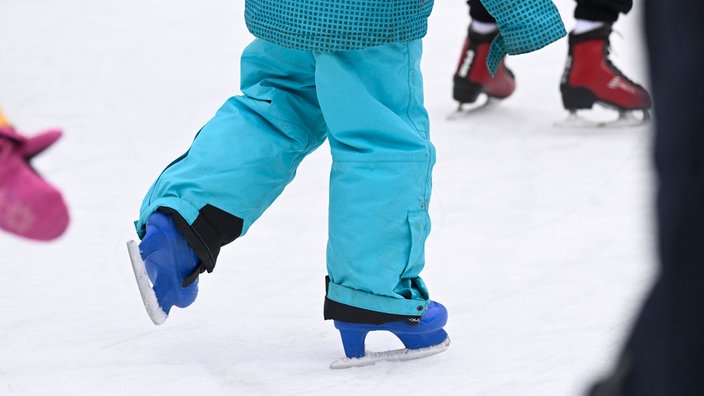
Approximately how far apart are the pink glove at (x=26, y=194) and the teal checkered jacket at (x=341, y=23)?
556 millimetres

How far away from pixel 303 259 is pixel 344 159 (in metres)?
0.60

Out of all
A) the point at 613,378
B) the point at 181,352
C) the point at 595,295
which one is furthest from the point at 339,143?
the point at 613,378

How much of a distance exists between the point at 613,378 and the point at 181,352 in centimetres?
106

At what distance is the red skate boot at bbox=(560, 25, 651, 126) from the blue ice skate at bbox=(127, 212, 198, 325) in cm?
164

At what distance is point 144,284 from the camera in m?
1.60

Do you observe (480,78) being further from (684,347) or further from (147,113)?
(684,347)

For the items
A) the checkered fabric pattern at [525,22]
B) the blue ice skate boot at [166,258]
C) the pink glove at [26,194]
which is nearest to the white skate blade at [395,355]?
the blue ice skate boot at [166,258]

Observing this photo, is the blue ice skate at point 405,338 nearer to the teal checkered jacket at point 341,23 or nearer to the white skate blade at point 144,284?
the white skate blade at point 144,284

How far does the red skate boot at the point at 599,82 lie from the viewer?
10.0ft

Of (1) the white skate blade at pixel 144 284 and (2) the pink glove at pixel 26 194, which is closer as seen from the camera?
(2) the pink glove at pixel 26 194

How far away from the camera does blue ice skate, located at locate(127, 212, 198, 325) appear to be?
1.61 m

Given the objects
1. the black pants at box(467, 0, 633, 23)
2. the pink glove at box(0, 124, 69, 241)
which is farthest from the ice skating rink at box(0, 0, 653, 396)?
the pink glove at box(0, 124, 69, 241)

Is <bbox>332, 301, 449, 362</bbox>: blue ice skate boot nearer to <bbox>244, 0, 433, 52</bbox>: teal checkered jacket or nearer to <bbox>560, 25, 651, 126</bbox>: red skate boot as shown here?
<bbox>244, 0, 433, 52</bbox>: teal checkered jacket

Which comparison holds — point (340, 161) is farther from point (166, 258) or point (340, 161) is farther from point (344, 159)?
point (166, 258)
